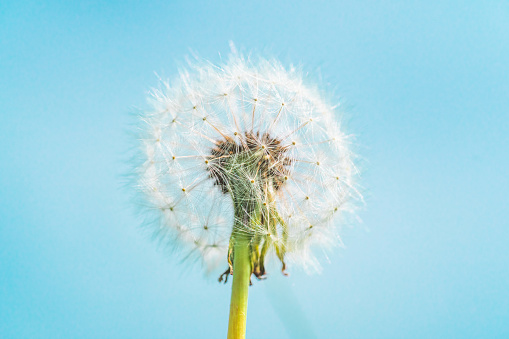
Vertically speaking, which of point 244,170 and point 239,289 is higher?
point 244,170

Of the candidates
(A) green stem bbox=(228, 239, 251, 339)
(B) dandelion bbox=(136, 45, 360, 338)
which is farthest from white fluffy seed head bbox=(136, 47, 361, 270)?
(A) green stem bbox=(228, 239, 251, 339)

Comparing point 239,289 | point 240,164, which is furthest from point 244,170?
point 239,289

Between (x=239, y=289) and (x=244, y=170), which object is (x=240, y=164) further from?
(x=239, y=289)

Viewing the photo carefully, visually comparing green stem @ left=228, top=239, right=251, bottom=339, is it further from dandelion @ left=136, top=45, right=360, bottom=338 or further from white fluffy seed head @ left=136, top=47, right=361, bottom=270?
white fluffy seed head @ left=136, top=47, right=361, bottom=270

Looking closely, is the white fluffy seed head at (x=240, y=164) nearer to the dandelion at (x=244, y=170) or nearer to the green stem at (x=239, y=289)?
the dandelion at (x=244, y=170)

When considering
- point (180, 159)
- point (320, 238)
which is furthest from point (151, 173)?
point (320, 238)

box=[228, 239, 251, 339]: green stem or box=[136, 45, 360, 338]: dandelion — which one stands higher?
box=[136, 45, 360, 338]: dandelion
